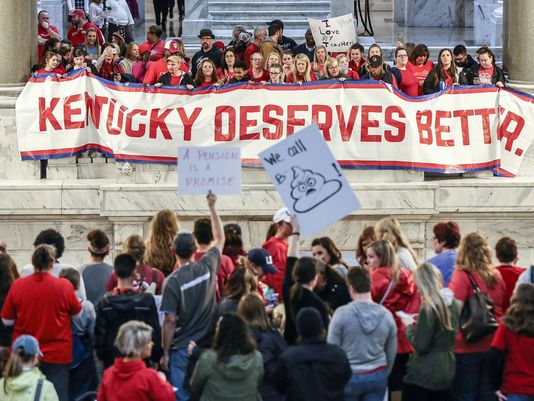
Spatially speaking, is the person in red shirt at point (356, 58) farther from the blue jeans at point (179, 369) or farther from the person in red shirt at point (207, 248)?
the blue jeans at point (179, 369)

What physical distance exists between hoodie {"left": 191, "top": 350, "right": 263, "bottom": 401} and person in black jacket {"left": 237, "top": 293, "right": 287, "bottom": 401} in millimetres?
393

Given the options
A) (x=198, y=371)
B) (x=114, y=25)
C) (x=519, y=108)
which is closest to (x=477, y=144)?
(x=519, y=108)

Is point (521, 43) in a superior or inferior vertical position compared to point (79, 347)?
superior

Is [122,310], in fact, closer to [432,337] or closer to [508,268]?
[432,337]

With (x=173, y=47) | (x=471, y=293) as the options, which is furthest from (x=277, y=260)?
(x=173, y=47)

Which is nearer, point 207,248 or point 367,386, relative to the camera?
point 367,386

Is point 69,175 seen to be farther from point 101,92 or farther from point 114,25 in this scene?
point 114,25

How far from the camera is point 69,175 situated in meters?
17.7

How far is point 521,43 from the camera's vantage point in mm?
18188

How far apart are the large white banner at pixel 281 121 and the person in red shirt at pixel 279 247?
390 cm

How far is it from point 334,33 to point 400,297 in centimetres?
893

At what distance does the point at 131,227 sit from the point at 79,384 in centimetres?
477

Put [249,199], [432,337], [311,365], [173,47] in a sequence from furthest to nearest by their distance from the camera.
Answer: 1. [173,47]
2. [249,199]
3. [432,337]
4. [311,365]

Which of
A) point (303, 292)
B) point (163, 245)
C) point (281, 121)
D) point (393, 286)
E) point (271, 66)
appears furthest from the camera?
point (271, 66)
